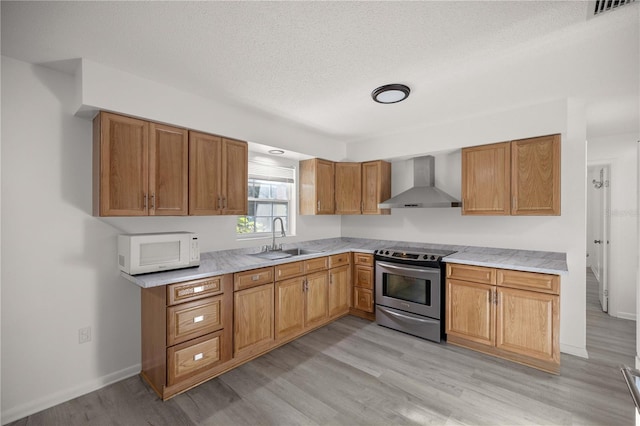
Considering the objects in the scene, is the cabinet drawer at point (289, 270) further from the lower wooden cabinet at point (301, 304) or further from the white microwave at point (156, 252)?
the white microwave at point (156, 252)

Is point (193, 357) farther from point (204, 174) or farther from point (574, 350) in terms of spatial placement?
point (574, 350)

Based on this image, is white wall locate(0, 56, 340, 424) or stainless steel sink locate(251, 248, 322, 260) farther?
stainless steel sink locate(251, 248, 322, 260)

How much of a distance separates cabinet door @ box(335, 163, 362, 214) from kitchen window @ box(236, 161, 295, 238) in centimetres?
72

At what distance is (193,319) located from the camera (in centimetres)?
234

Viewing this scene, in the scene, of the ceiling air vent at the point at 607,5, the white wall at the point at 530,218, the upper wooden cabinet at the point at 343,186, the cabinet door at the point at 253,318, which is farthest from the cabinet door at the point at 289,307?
the ceiling air vent at the point at 607,5

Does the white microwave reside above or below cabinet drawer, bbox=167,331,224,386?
above

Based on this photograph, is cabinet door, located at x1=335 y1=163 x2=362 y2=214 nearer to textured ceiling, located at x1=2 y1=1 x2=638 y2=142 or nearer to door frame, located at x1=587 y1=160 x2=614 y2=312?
textured ceiling, located at x1=2 y1=1 x2=638 y2=142

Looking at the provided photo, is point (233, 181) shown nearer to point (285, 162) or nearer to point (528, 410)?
point (285, 162)

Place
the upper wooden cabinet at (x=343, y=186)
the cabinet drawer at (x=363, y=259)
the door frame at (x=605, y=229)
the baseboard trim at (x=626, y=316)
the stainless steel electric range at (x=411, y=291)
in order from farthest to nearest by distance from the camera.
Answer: the upper wooden cabinet at (x=343, y=186)
the door frame at (x=605, y=229)
the cabinet drawer at (x=363, y=259)
the baseboard trim at (x=626, y=316)
the stainless steel electric range at (x=411, y=291)

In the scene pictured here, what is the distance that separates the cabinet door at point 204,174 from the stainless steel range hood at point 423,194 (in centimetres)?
221

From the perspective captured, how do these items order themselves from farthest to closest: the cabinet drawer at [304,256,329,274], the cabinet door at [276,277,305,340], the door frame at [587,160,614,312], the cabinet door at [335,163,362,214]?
the cabinet door at [335,163,362,214] < the door frame at [587,160,614,312] < the cabinet drawer at [304,256,329,274] < the cabinet door at [276,277,305,340]

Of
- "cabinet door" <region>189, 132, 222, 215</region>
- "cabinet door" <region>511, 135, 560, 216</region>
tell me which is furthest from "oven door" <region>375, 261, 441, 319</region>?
"cabinet door" <region>189, 132, 222, 215</region>

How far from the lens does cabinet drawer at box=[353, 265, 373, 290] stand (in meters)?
3.80

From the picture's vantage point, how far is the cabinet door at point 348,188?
4.29 metres
